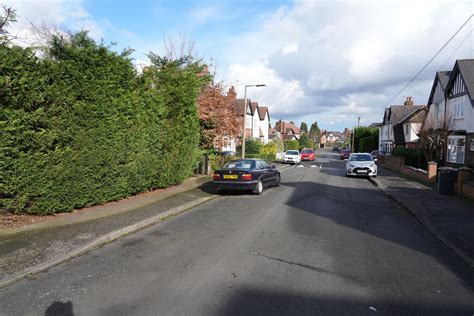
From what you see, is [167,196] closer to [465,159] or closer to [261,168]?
[261,168]

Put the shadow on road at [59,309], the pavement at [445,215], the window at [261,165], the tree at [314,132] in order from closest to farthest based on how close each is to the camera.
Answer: the shadow on road at [59,309]
the pavement at [445,215]
the window at [261,165]
the tree at [314,132]

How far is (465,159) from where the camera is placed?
2316 cm

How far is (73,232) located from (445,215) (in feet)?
30.7

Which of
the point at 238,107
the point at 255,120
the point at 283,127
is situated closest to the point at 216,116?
the point at 238,107

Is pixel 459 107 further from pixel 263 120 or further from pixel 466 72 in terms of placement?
pixel 263 120

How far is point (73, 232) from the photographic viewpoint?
6.67m

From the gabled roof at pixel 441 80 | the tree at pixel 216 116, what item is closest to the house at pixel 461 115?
the gabled roof at pixel 441 80

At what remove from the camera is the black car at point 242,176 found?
12.4 m

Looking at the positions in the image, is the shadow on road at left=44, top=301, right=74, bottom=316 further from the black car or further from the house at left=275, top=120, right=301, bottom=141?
the house at left=275, top=120, right=301, bottom=141

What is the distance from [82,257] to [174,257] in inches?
60.9

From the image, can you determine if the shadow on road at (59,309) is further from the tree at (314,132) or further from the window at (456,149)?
the tree at (314,132)

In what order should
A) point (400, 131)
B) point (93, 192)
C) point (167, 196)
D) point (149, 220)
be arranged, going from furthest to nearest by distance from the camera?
point (400, 131) → point (167, 196) → point (93, 192) → point (149, 220)

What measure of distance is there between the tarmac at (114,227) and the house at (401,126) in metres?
30.0

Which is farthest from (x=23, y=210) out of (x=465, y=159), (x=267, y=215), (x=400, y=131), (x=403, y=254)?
(x=400, y=131)
